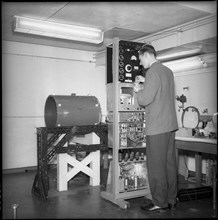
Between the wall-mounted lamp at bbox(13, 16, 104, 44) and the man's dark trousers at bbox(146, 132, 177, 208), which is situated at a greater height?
the wall-mounted lamp at bbox(13, 16, 104, 44)

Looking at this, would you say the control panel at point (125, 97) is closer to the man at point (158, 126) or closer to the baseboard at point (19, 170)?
the man at point (158, 126)

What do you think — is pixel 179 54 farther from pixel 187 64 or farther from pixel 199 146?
pixel 199 146

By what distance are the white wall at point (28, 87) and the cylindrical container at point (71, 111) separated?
4.11 ft

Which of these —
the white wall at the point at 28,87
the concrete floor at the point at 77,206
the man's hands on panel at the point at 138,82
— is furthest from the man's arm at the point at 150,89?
the white wall at the point at 28,87

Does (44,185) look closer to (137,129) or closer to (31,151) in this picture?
(137,129)

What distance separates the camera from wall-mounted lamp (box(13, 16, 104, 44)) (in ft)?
13.5

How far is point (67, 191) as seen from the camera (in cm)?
434

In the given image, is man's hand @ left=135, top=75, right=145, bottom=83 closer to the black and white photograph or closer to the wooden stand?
the black and white photograph

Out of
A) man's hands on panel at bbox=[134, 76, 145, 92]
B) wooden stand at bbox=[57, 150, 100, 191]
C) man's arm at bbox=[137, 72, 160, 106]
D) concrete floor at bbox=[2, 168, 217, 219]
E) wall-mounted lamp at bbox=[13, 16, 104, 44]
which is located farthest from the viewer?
wooden stand at bbox=[57, 150, 100, 191]

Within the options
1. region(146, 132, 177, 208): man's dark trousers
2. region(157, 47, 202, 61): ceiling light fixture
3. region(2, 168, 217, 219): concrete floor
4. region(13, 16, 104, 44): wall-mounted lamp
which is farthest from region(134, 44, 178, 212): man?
region(13, 16, 104, 44): wall-mounted lamp

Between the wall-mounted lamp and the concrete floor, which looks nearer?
the concrete floor

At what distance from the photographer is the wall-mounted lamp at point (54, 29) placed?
4.10 m

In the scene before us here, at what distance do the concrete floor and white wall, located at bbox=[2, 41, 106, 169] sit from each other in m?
1.17

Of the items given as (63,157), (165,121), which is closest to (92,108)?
(63,157)
